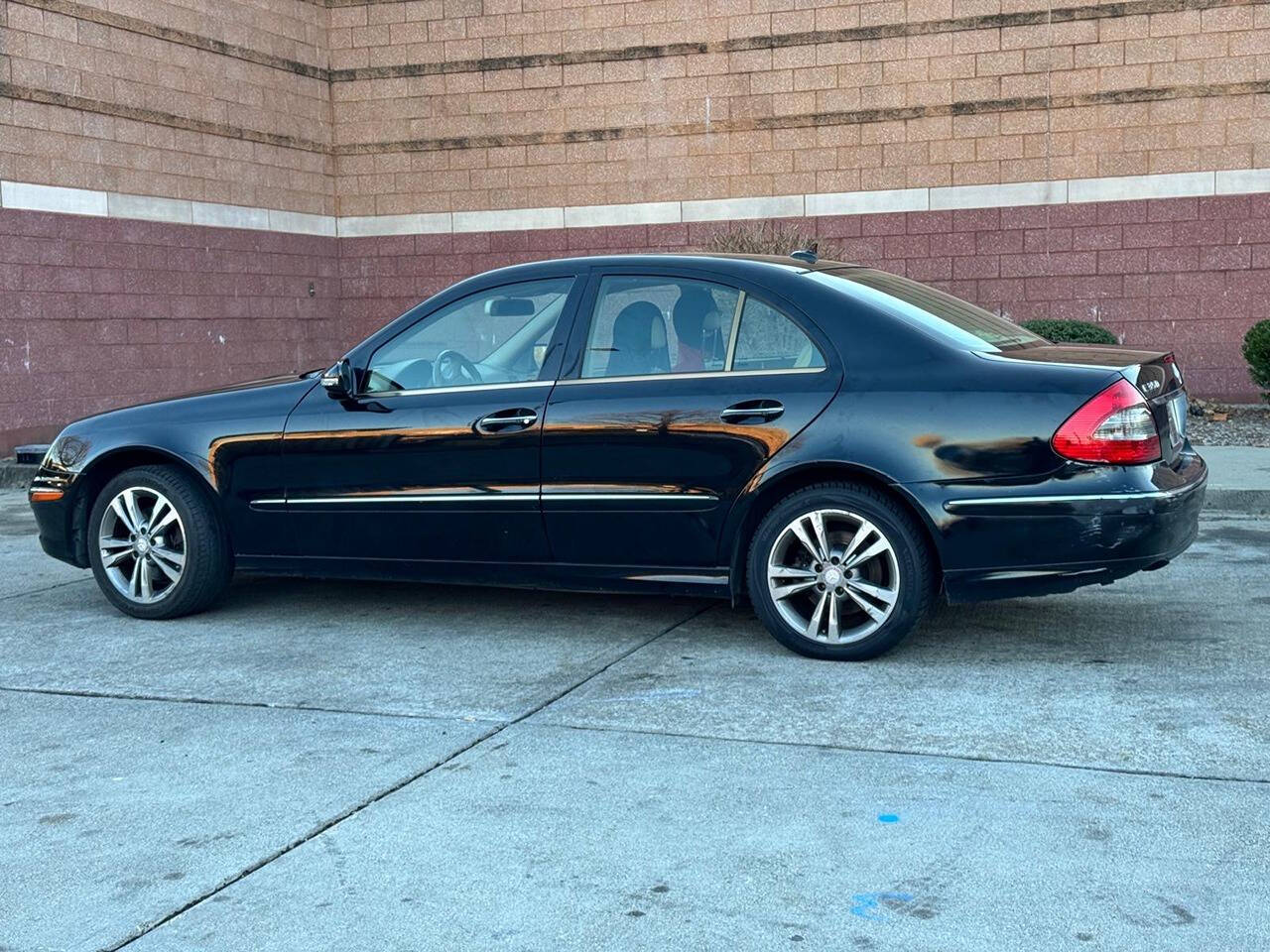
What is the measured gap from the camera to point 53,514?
708 centimetres

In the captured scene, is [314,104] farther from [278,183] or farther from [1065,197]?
[1065,197]

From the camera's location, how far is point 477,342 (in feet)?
20.9

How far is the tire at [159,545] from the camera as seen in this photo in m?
6.76

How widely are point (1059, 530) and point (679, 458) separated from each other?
1.44 meters

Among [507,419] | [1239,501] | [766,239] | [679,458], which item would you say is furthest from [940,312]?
[766,239]

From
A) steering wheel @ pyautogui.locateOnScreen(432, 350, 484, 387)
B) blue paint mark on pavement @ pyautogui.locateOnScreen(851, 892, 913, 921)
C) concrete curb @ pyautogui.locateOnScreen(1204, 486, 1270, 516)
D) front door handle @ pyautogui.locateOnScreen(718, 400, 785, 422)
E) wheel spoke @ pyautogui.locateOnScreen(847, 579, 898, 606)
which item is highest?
steering wheel @ pyautogui.locateOnScreen(432, 350, 484, 387)

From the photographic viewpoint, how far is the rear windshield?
5.96 m

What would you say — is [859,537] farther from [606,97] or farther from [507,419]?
[606,97]

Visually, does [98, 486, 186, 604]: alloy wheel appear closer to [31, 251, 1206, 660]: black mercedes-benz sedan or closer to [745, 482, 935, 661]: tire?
[31, 251, 1206, 660]: black mercedes-benz sedan

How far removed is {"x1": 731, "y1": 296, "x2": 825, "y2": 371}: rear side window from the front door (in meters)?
0.76

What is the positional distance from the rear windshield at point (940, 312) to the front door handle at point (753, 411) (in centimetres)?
61

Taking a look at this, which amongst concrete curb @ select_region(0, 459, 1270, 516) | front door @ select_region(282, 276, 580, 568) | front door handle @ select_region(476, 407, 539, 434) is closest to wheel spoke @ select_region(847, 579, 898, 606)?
front door @ select_region(282, 276, 580, 568)

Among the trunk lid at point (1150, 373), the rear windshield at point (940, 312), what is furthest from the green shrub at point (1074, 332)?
the trunk lid at point (1150, 373)

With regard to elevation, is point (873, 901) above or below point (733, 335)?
below
